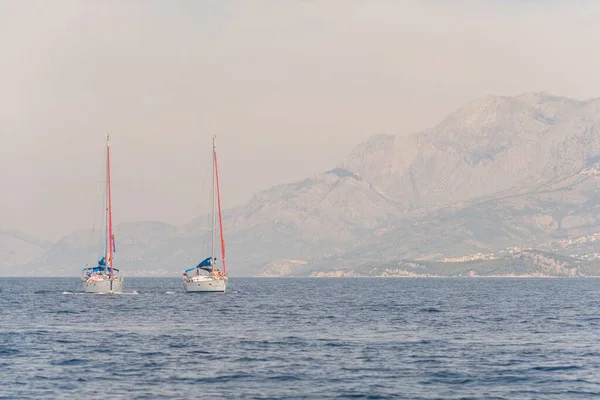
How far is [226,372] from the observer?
76938 millimetres

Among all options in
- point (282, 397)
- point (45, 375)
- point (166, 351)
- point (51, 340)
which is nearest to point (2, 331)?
point (51, 340)

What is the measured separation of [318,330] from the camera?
115 meters

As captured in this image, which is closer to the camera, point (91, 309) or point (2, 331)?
point (2, 331)

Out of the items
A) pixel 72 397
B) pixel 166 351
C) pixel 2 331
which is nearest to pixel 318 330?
pixel 166 351

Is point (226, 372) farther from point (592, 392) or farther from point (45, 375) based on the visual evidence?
point (592, 392)

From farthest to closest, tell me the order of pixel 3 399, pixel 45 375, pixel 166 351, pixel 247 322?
1. pixel 247 322
2. pixel 166 351
3. pixel 45 375
4. pixel 3 399

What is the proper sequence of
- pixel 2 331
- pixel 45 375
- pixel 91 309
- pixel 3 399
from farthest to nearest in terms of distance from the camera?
pixel 91 309, pixel 2 331, pixel 45 375, pixel 3 399

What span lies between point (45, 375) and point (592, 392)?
4105 centimetres

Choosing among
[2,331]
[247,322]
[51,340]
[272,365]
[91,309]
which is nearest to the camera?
[272,365]

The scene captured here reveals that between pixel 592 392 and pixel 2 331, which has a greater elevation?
pixel 2 331

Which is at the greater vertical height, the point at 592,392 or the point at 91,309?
the point at 91,309

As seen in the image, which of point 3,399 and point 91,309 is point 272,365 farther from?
point 91,309

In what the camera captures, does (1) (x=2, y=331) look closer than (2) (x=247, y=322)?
Yes

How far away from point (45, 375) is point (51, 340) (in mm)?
26361
